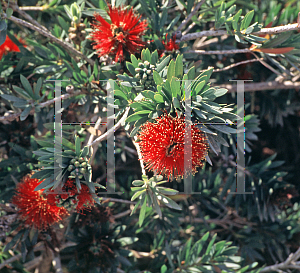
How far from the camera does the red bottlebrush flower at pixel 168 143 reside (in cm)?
92

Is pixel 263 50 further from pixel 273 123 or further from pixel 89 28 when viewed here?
pixel 273 123

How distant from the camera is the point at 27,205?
1218 millimetres

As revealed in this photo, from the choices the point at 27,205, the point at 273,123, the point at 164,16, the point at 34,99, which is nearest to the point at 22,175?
the point at 27,205

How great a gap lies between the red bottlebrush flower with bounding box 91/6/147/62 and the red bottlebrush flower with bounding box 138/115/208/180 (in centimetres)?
37

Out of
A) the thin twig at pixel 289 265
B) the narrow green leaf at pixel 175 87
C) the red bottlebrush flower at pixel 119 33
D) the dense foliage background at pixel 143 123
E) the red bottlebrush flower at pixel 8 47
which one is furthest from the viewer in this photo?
the red bottlebrush flower at pixel 8 47

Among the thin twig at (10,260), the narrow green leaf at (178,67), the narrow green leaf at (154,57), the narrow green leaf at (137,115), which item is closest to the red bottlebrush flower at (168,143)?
the narrow green leaf at (137,115)

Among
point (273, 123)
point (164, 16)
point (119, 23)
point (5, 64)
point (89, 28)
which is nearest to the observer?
point (119, 23)

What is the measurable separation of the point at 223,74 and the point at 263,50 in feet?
2.35

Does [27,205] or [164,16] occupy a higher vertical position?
[164,16]

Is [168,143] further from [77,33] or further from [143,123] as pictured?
[77,33]

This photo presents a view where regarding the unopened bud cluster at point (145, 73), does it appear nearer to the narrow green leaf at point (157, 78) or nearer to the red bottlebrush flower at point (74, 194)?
the narrow green leaf at point (157, 78)

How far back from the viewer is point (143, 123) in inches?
39.0

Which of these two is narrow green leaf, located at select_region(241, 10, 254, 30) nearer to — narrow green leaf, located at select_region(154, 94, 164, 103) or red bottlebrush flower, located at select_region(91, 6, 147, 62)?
red bottlebrush flower, located at select_region(91, 6, 147, 62)

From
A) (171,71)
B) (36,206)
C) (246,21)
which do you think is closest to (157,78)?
(171,71)
